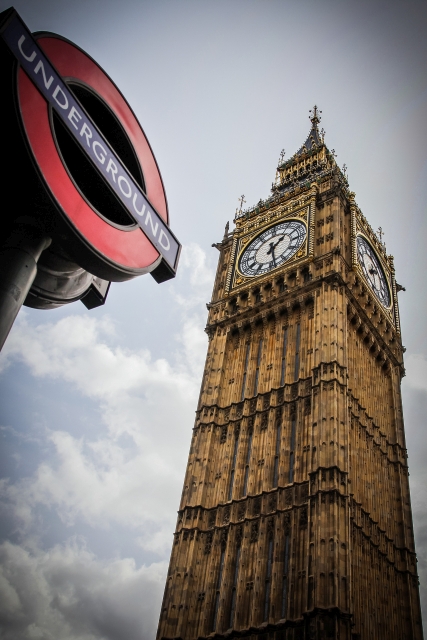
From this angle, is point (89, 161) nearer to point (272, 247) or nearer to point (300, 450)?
point (300, 450)

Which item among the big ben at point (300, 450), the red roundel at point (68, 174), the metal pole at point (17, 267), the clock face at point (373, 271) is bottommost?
the metal pole at point (17, 267)

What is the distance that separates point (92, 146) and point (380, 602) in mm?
27398

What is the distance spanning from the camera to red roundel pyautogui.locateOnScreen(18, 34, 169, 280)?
7852 millimetres

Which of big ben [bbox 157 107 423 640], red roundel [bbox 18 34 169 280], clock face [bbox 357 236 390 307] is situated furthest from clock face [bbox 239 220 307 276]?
red roundel [bbox 18 34 169 280]

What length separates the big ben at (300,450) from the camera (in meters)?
27.4

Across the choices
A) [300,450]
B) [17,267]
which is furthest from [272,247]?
[17,267]

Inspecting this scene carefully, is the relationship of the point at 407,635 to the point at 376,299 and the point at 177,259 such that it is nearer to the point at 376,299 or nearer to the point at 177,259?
the point at 376,299

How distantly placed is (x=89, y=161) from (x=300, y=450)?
2559 cm

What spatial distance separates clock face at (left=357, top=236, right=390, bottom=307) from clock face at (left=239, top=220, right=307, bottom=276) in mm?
4442

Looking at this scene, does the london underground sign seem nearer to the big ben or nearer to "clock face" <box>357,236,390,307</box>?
the big ben

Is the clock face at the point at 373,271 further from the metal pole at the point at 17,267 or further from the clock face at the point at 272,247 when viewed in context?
the metal pole at the point at 17,267

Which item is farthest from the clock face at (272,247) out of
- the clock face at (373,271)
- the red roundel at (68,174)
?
the red roundel at (68,174)

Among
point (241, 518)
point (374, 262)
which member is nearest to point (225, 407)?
point (241, 518)

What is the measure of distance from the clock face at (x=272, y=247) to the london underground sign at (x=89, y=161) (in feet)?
109
